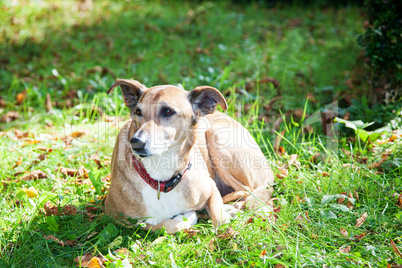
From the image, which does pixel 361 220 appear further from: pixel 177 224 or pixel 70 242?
pixel 70 242

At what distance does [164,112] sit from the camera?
3125 millimetres

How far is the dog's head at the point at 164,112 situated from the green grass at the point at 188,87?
808mm

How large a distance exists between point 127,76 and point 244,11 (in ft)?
16.0

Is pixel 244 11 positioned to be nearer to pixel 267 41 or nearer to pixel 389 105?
pixel 267 41

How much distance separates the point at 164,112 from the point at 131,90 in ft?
1.53

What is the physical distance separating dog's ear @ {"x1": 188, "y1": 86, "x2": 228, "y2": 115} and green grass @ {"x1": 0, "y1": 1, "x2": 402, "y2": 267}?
3.32ft

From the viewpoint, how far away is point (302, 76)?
6.53m

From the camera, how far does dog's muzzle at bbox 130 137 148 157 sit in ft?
9.18

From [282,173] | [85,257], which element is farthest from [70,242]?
[282,173]

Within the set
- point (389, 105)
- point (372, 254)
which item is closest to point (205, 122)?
point (372, 254)

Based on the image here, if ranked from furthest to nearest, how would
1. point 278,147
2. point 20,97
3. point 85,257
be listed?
point 20,97, point 278,147, point 85,257

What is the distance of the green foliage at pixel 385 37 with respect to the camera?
458 centimetres

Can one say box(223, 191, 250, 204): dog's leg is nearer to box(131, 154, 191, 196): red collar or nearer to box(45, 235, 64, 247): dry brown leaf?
box(131, 154, 191, 196): red collar

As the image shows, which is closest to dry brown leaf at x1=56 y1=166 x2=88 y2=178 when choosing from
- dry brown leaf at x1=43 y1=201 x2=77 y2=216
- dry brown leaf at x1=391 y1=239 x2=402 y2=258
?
dry brown leaf at x1=43 y1=201 x2=77 y2=216
